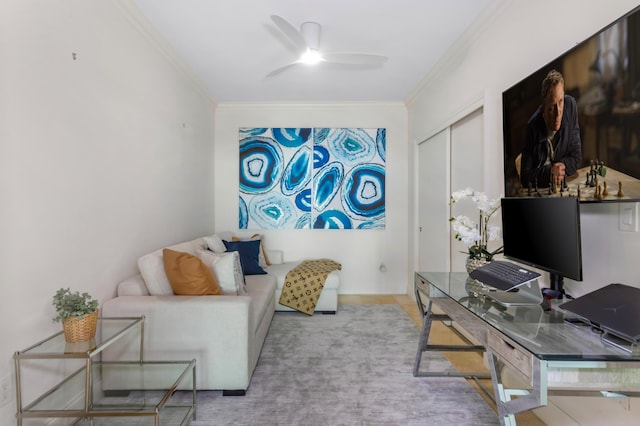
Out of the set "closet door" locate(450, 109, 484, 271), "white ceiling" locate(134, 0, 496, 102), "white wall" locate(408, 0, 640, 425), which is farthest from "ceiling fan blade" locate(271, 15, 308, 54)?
"closet door" locate(450, 109, 484, 271)

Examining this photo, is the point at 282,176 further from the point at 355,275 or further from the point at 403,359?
the point at 403,359

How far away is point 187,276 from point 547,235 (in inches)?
81.6

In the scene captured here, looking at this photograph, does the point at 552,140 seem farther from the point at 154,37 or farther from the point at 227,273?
the point at 154,37

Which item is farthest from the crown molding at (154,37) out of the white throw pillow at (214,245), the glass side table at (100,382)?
the glass side table at (100,382)

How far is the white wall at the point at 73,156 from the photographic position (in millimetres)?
1419

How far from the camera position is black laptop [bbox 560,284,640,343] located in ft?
3.26

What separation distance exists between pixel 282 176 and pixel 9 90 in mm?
3170

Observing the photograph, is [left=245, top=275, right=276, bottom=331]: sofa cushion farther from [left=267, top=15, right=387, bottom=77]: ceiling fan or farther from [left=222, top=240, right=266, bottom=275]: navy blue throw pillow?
[left=267, top=15, right=387, bottom=77]: ceiling fan

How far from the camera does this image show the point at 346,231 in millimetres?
4488

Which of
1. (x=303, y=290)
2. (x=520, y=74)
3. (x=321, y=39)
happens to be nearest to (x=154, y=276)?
(x=303, y=290)

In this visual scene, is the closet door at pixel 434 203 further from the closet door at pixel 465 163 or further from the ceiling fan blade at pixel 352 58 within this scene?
the ceiling fan blade at pixel 352 58

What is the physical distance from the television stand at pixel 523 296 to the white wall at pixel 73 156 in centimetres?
227

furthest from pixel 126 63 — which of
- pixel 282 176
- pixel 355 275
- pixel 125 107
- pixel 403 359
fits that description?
pixel 355 275

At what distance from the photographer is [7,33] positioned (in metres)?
1.39
